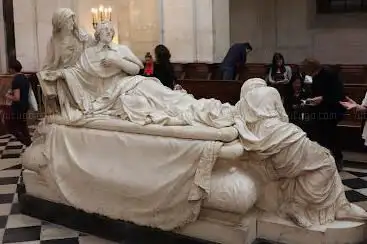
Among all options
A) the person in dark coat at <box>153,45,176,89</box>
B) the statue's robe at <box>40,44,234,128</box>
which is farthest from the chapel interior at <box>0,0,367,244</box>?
the person in dark coat at <box>153,45,176,89</box>

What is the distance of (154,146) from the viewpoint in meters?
4.25

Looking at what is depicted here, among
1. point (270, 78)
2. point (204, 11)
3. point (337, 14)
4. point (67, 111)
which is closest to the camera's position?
point (67, 111)

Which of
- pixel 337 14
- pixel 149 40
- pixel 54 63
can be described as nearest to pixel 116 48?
pixel 54 63

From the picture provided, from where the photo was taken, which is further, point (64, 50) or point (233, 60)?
point (233, 60)

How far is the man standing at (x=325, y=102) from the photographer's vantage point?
6.17 meters

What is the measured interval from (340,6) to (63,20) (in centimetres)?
876

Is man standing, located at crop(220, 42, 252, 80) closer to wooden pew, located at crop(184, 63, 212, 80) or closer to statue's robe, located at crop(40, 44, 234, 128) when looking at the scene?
wooden pew, located at crop(184, 63, 212, 80)

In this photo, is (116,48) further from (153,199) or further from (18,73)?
(18,73)

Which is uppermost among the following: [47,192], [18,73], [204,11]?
[204,11]

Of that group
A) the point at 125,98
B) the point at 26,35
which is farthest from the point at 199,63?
the point at 125,98

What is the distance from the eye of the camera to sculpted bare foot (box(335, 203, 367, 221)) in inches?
156

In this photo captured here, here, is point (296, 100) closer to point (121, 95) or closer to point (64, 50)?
point (121, 95)

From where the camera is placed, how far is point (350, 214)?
399 centimetres

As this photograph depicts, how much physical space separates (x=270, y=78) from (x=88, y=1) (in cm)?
595
